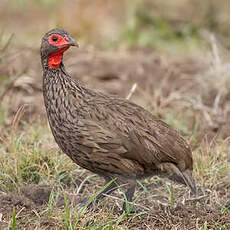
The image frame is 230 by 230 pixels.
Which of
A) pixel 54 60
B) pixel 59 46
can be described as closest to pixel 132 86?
pixel 54 60

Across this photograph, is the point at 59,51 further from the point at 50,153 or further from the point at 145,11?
the point at 145,11

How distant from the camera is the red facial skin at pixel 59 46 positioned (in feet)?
11.9

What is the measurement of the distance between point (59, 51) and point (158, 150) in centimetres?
101

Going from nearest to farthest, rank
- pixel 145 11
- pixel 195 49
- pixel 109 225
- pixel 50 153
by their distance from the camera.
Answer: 1. pixel 109 225
2. pixel 50 153
3. pixel 195 49
4. pixel 145 11

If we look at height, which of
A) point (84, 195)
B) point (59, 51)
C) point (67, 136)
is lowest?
point (84, 195)

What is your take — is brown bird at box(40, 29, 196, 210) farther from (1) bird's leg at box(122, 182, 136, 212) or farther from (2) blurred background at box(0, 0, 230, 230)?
(2) blurred background at box(0, 0, 230, 230)

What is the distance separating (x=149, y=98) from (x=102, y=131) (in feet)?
7.80

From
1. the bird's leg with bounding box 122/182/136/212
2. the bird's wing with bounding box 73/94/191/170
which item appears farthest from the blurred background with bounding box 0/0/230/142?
the bird's leg with bounding box 122/182/136/212

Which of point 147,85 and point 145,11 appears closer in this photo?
point 147,85

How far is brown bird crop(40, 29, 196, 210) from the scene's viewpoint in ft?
11.8

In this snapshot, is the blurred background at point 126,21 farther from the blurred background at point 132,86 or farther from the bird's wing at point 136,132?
the bird's wing at point 136,132

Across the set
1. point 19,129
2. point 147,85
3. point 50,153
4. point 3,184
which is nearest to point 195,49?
point 147,85

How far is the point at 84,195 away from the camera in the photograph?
167 inches

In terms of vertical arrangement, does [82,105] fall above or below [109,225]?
above
